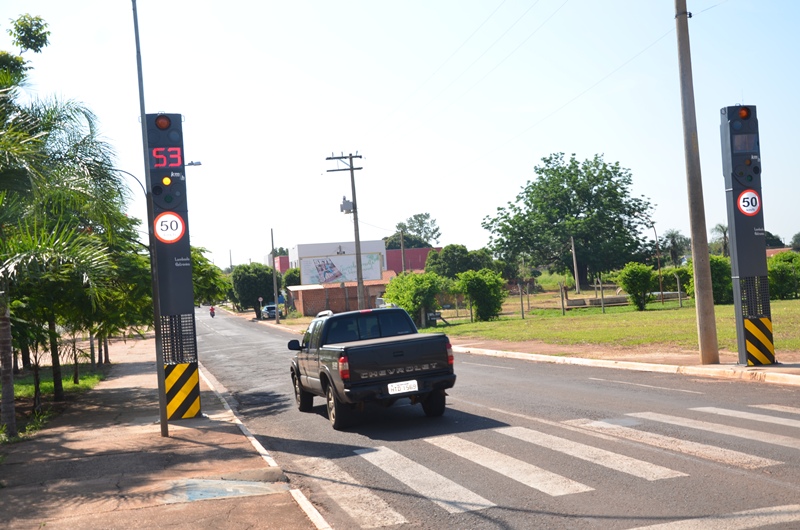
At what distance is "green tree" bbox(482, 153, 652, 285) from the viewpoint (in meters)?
78.1

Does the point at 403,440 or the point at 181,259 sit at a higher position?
the point at 181,259

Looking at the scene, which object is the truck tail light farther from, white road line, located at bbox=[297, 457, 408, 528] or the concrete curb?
the concrete curb

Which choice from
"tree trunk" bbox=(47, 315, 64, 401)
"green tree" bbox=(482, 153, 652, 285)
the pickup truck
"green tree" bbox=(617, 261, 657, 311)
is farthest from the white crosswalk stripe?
"green tree" bbox=(482, 153, 652, 285)

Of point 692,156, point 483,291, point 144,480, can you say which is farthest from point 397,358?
point 483,291

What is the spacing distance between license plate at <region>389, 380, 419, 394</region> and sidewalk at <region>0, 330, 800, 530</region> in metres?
2.17

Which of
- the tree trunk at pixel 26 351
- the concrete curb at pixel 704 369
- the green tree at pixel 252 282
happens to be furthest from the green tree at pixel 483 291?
the green tree at pixel 252 282

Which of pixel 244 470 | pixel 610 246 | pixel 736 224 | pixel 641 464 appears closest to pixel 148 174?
pixel 244 470

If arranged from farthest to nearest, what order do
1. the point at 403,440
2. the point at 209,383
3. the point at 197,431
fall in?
1. the point at 209,383
2. the point at 197,431
3. the point at 403,440

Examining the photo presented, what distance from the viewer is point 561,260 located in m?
79.9

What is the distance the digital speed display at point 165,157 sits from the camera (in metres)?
13.9

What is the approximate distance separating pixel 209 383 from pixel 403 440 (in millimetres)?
12770

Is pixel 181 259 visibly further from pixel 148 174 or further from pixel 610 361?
pixel 610 361

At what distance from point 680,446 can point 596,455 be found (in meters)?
1.03

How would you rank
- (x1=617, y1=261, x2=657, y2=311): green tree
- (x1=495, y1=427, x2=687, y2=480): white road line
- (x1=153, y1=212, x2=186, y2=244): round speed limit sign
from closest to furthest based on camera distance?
(x1=495, y1=427, x2=687, y2=480): white road line
(x1=153, y1=212, x2=186, y2=244): round speed limit sign
(x1=617, y1=261, x2=657, y2=311): green tree
